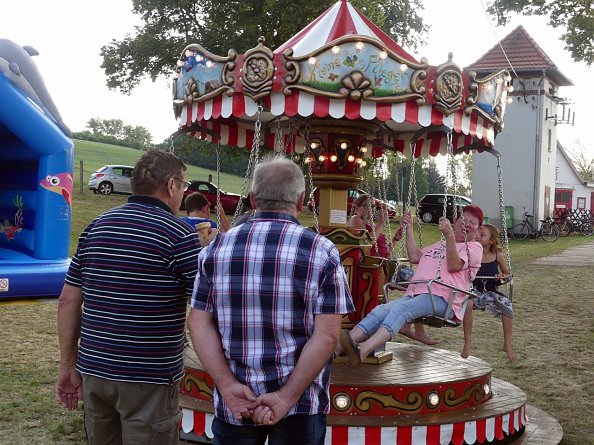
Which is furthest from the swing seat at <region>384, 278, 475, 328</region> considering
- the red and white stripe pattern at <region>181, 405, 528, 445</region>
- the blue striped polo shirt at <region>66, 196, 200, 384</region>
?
the blue striped polo shirt at <region>66, 196, 200, 384</region>

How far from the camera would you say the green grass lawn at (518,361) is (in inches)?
205

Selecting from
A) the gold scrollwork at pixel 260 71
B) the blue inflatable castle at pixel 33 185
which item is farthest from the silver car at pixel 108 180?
the gold scrollwork at pixel 260 71

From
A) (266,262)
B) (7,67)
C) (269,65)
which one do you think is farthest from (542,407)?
(7,67)

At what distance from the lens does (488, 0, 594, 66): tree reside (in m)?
13.2

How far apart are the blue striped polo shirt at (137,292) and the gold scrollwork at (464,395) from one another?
104 inches

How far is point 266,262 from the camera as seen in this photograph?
99.7 inches

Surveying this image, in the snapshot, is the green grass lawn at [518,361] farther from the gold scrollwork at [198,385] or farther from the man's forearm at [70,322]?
the man's forearm at [70,322]

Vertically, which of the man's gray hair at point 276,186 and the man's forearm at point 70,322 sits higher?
the man's gray hair at point 276,186

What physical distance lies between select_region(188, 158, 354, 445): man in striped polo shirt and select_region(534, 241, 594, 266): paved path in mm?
16476

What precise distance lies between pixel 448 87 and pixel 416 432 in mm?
2295

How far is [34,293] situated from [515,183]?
21663 mm

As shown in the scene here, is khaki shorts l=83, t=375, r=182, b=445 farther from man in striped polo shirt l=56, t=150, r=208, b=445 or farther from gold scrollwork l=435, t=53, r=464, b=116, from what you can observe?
gold scrollwork l=435, t=53, r=464, b=116

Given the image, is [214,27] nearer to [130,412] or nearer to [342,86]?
[342,86]

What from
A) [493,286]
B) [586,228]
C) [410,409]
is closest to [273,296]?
[410,409]
